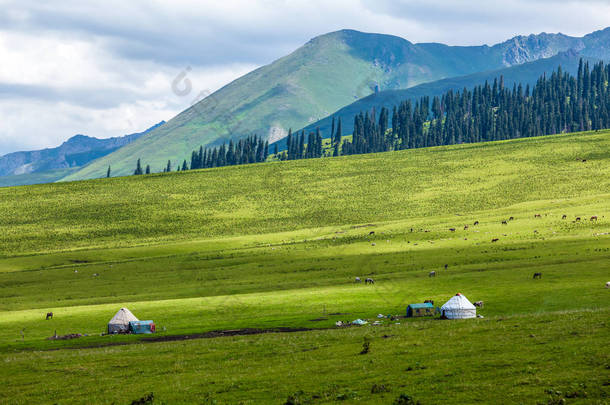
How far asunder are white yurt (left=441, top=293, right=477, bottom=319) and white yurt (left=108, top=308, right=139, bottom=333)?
1185 inches

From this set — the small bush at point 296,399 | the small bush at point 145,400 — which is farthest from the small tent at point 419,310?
the small bush at point 145,400

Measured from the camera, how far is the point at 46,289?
318ft

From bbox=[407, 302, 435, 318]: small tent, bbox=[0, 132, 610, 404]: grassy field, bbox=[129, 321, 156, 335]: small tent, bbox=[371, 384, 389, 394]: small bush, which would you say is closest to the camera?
bbox=[371, 384, 389, 394]: small bush

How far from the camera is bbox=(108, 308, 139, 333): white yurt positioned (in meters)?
61.0

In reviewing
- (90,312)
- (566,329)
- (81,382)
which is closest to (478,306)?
(566,329)

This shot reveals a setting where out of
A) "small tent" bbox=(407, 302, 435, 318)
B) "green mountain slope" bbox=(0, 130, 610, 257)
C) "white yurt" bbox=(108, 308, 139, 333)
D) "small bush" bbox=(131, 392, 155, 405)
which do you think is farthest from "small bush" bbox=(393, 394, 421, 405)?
"green mountain slope" bbox=(0, 130, 610, 257)

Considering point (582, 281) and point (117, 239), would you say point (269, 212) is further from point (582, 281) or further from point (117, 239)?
point (582, 281)

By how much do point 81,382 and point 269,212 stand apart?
135875 mm

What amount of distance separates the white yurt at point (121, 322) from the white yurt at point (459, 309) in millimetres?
30099

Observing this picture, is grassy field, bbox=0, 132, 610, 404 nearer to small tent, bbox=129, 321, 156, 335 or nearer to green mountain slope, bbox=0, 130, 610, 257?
green mountain slope, bbox=0, 130, 610, 257

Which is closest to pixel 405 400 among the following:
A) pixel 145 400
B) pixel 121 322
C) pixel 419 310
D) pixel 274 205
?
pixel 145 400

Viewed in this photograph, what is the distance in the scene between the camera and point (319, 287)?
8169 centimetres

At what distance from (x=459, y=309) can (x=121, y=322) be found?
3224 cm

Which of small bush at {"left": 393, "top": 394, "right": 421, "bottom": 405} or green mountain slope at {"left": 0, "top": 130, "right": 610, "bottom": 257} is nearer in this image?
small bush at {"left": 393, "top": 394, "right": 421, "bottom": 405}
